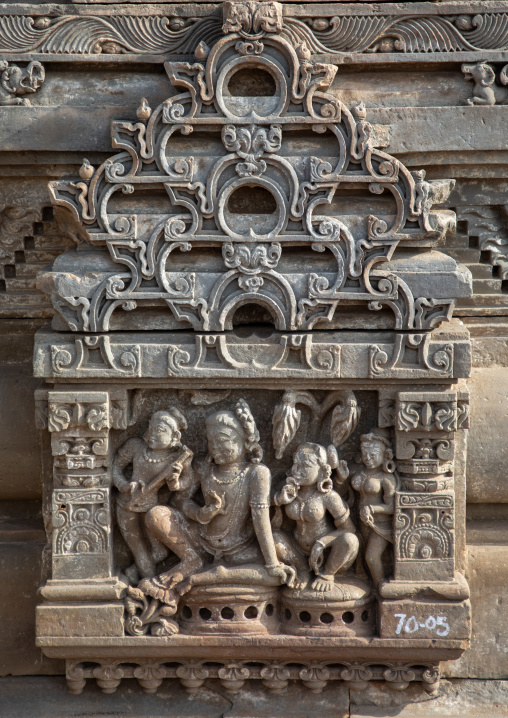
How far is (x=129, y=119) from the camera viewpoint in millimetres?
3582

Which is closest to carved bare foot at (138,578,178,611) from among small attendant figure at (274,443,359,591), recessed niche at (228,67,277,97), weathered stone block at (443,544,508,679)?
small attendant figure at (274,443,359,591)

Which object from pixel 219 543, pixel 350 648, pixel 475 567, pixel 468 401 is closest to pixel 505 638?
pixel 475 567

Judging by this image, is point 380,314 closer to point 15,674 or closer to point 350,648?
point 350,648

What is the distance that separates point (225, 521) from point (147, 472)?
0.41m

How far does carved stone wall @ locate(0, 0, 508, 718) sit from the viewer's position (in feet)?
11.3

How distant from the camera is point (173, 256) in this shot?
3521 mm

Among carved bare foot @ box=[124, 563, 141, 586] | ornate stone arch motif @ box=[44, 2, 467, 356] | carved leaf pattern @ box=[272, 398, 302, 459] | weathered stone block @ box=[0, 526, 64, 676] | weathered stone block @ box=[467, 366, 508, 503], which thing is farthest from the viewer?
weathered stone block @ box=[0, 526, 64, 676]

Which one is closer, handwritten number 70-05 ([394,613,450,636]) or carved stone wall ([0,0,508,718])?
carved stone wall ([0,0,508,718])

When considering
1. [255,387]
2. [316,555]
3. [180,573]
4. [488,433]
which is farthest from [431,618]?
[255,387]

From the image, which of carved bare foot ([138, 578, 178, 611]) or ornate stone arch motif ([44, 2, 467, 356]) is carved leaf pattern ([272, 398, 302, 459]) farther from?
carved bare foot ([138, 578, 178, 611])

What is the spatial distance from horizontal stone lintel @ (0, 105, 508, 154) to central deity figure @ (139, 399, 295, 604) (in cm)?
135

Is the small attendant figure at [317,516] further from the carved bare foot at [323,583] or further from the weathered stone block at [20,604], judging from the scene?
the weathered stone block at [20,604]

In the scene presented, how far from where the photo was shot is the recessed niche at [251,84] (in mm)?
3498

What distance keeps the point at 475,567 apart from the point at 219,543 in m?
1.24
